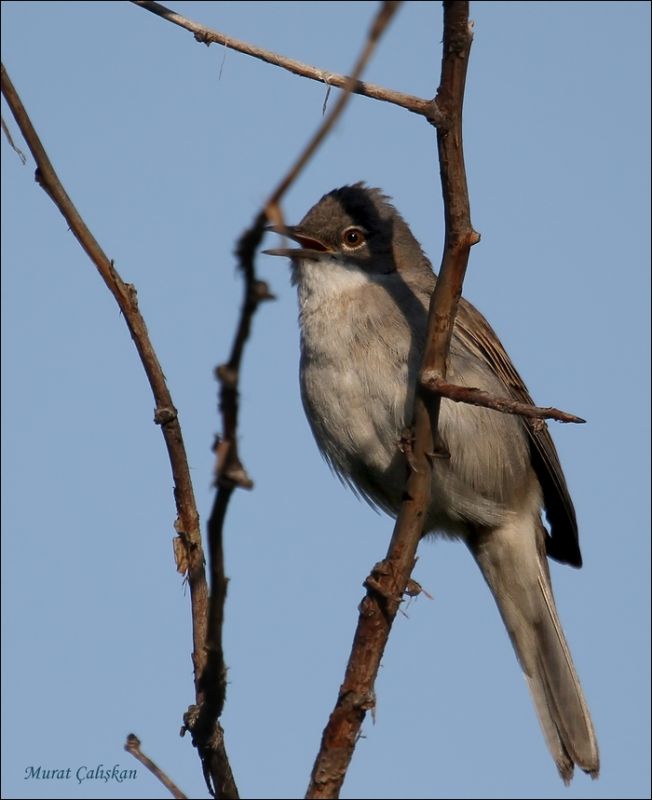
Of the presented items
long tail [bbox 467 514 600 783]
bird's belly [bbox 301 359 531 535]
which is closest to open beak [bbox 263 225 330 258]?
bird's belly [bbox 301 359 531 535]

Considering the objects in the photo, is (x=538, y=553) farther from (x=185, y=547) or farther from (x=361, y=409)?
(x=185, y=547)

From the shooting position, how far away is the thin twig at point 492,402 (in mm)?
3250

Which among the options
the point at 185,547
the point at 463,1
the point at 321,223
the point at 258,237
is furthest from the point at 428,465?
the point at 321,223

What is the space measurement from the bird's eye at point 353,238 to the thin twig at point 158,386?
9.71 feet

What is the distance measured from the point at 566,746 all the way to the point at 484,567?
1.10 metres

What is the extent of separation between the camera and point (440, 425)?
5.76 meters

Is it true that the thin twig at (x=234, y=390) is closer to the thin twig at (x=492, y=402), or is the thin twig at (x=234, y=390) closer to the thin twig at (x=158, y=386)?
the thin twig at (x=158, y=386)

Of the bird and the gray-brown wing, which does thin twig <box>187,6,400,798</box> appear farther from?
the gray-brown wing

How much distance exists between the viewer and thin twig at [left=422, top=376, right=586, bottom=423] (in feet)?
10.7

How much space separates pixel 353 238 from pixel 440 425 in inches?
51.1

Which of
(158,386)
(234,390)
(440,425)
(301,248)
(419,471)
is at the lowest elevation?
(234,390)

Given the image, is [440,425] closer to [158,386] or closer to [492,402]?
[492,402]

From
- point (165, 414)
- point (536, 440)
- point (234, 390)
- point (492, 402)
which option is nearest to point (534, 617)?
point (536, 440)

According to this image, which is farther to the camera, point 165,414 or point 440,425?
point 440,425
